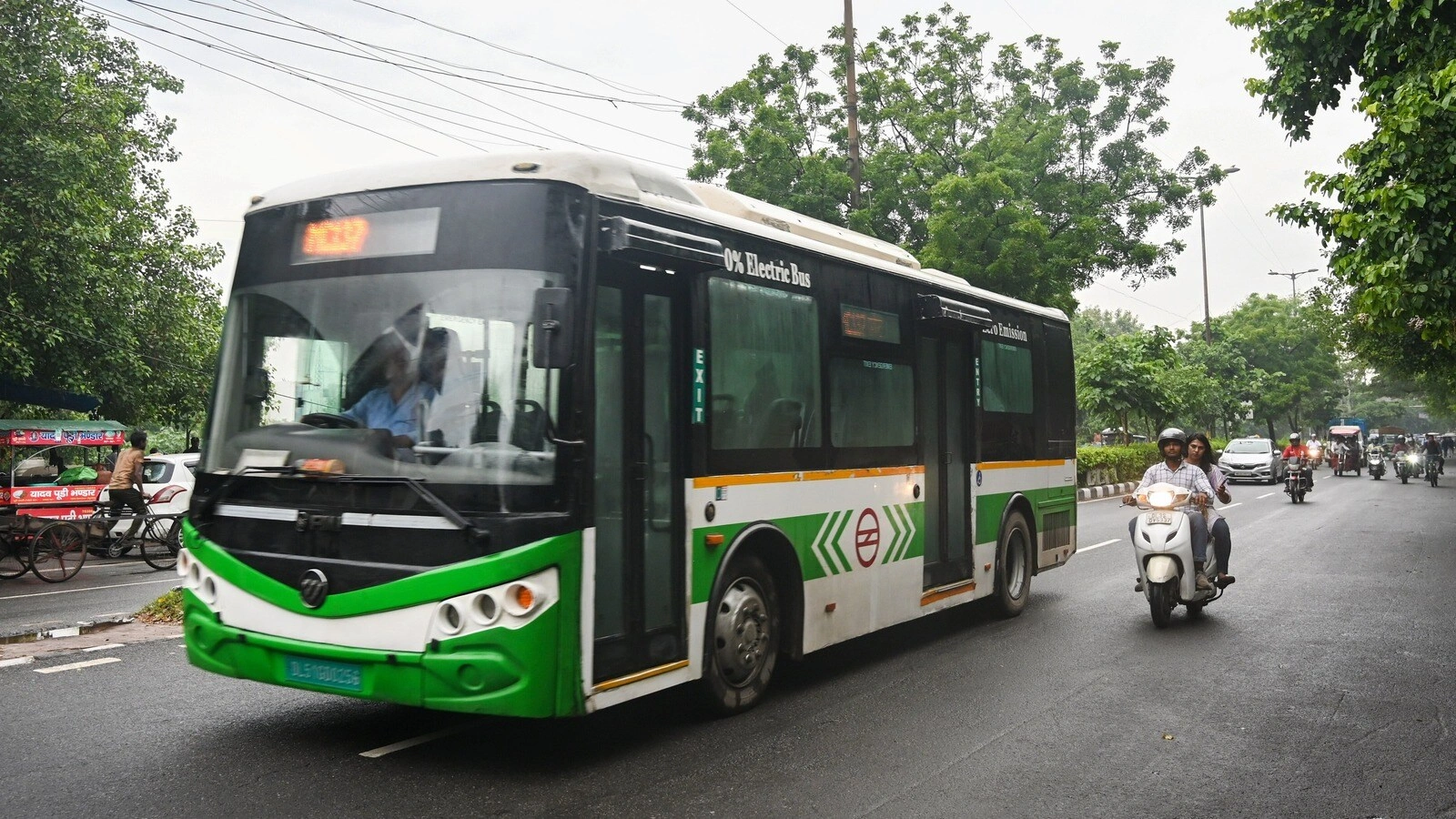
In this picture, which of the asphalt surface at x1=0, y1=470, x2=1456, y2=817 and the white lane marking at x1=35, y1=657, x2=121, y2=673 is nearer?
the asphalt surface at x1=0, y1=470, x2=1456, y2=817

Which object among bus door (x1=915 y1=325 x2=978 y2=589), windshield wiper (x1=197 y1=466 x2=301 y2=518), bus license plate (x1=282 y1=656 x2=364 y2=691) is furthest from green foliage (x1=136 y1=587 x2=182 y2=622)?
bus door (x1=915 y1=325 x2=978 y2=589)

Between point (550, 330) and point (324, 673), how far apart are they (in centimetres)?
187

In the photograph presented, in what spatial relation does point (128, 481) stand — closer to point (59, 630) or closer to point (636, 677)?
point (59, 630)

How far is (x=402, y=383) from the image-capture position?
516 centimetres

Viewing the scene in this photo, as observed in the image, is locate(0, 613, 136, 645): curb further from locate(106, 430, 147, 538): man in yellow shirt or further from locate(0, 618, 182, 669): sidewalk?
locate(106, 430, 147, 538): man in yellow shirt

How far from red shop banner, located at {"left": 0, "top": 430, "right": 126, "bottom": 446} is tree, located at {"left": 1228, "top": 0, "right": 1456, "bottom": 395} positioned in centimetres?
1606

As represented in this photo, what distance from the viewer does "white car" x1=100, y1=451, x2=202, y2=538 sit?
17.7m

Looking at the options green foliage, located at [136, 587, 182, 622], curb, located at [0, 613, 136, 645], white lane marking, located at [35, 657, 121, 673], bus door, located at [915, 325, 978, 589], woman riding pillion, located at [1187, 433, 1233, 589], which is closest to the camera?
white lane marking, located at [35, 657, 121, 673]

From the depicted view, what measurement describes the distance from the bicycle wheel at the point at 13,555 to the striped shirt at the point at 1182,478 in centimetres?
1264

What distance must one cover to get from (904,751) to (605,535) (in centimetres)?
185

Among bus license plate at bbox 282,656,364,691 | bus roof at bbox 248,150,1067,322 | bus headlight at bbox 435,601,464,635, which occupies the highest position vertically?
bus roof at bbox 248,150,1067,322

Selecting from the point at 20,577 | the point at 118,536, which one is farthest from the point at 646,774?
the point at 118,536

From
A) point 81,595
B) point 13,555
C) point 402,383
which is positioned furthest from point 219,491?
point 13,555

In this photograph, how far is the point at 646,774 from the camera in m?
5.26
